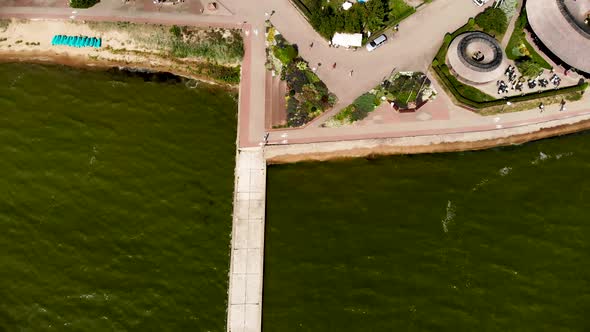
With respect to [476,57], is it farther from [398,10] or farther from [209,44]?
[209,44]

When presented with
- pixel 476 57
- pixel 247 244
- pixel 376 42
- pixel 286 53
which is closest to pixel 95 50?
pixel 286 53

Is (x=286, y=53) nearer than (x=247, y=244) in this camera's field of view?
No

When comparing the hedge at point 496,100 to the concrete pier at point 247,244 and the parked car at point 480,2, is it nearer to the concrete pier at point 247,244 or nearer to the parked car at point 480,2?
the parked car at point 480,2

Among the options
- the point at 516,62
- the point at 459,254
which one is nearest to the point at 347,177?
the point at 459,254

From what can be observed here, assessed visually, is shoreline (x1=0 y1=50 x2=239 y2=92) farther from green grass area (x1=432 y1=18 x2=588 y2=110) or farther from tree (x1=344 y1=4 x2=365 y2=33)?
green grass area (x1=432 y1=18 x2=588 y2=110)

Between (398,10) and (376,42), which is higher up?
(398,10)

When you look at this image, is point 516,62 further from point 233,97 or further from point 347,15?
point 233,97

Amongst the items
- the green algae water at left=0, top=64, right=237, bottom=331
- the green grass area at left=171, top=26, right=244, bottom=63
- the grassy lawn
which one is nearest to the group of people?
the grassy lawn
